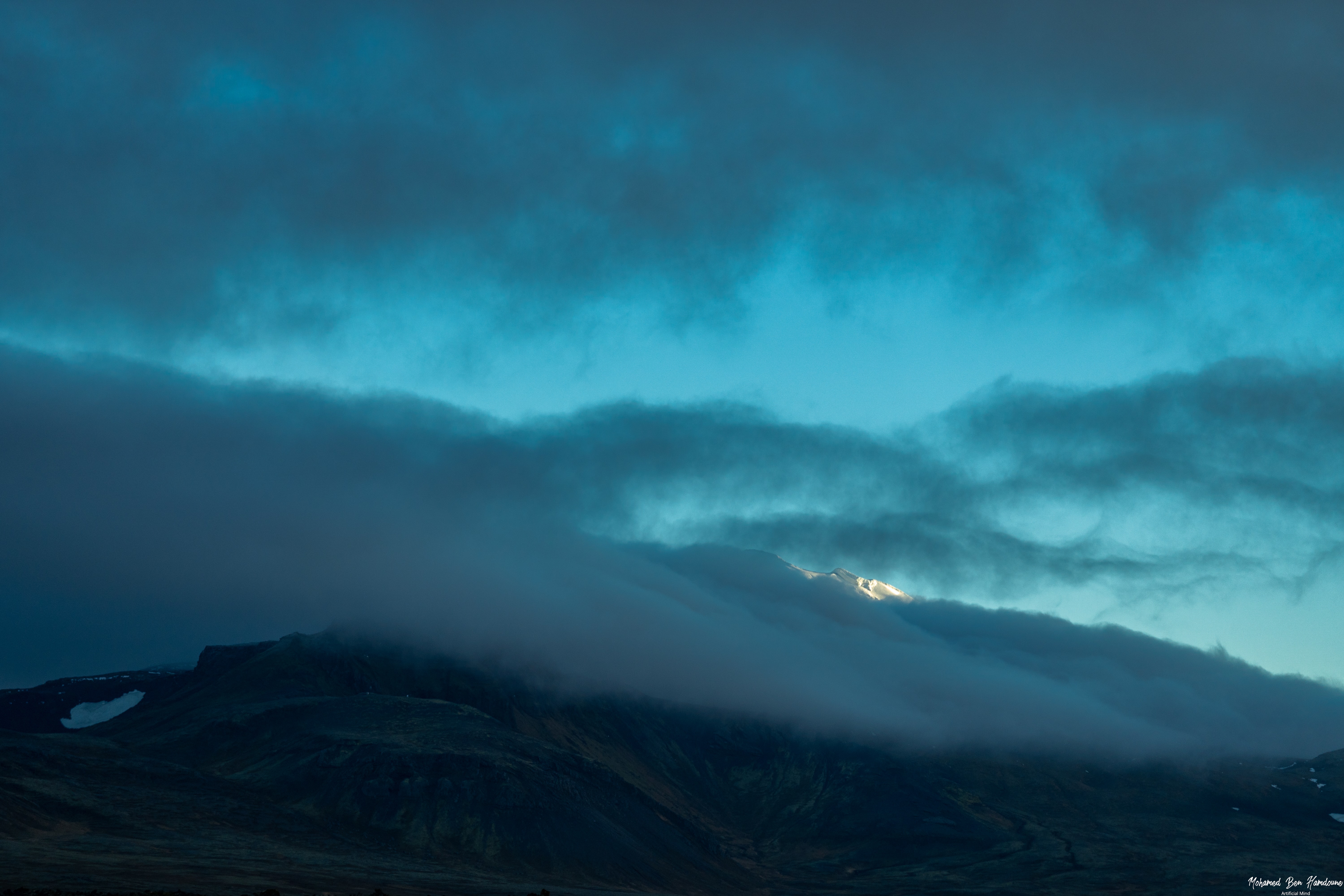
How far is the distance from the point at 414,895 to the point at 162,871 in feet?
136

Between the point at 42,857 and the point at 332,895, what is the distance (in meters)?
50.3

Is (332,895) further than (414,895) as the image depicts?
No

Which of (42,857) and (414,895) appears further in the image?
(414,895)

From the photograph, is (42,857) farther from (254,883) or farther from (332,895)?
(332,895)

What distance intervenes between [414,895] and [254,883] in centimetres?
2703

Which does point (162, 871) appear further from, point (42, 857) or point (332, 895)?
point (332, 895)

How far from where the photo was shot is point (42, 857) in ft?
599

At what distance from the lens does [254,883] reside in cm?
18438

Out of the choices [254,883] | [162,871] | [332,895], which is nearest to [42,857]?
[162,871]

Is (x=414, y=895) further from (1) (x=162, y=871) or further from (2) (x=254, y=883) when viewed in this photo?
(1) (x=162, y=871)

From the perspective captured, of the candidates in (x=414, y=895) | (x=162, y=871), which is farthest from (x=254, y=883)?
(x=414, y=895)

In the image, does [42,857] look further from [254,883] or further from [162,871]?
[254,883]

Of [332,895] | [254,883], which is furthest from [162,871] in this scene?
[332,895]

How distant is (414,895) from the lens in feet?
638
